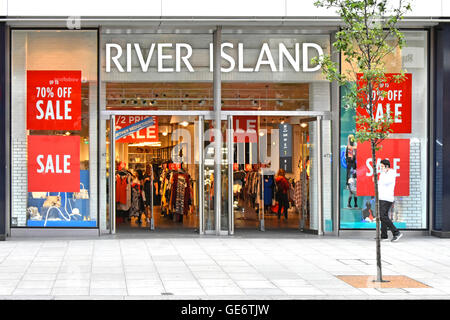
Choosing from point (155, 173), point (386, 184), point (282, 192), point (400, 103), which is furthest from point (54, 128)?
point (400, 103)

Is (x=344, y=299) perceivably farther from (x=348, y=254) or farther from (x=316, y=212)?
(x=316, y=212)

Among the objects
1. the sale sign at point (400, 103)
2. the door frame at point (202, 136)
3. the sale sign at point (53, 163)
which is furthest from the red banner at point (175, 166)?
the sale sign at point (400, 103)

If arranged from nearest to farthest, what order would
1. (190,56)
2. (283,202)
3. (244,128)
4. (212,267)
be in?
(212,267), (190,56), (244,128), (283,202)

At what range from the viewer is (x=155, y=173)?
701 inches

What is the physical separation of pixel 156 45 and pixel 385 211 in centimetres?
613

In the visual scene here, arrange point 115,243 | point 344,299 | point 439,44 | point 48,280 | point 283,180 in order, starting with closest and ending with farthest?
point 344,299
point 48,280
point 115,243
point 439,44
point 283,180

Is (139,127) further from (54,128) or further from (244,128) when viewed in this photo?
(244,128)

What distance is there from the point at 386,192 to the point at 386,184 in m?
0.17

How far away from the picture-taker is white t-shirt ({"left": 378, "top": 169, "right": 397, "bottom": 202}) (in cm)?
1414

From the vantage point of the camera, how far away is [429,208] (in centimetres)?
1496

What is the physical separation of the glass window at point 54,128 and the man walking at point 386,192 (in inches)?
243

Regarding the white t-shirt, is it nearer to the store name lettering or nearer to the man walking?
the man walking

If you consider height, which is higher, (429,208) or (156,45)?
(156,45)
